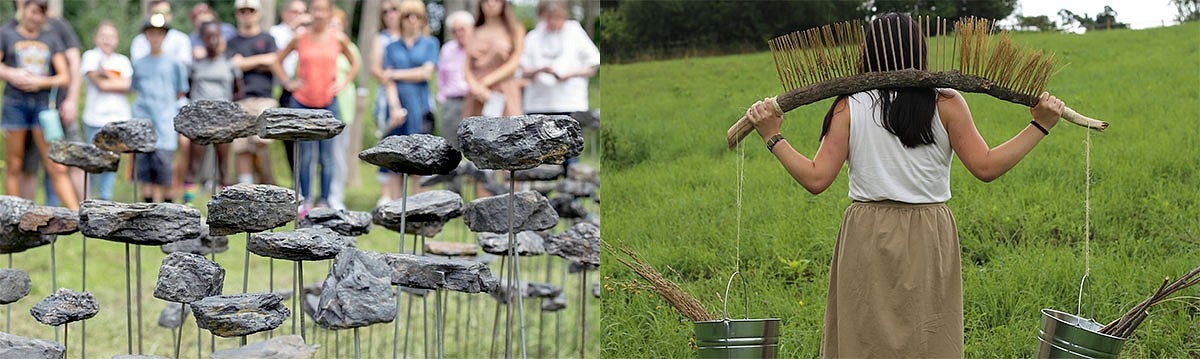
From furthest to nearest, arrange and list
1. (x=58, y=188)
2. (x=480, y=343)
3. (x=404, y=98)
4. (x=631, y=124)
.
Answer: (x=404, y=98) < (x=58, y=188) < (x=480, y=343) < (x=631, y=124)

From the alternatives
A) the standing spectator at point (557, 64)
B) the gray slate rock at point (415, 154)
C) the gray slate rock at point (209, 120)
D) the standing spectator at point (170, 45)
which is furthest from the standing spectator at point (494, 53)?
the gray slate rock at point (415, 154)

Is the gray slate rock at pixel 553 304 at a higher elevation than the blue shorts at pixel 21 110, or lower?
lower

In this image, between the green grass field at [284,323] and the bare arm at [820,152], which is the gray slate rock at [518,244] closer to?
the green grass field at [284,323]

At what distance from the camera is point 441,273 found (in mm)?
3586

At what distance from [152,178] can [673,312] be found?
222 inches

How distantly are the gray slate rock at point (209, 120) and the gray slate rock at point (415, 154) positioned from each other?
626 mm

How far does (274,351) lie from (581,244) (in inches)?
69.0

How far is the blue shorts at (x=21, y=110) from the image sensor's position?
8.05 metres

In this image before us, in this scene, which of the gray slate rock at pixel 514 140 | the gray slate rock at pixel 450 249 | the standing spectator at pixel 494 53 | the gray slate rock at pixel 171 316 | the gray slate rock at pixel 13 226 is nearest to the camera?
the gray slate rock at pixel 514 140

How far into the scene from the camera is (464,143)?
142 inches

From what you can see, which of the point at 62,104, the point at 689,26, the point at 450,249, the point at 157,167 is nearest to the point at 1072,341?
the point at 689,26

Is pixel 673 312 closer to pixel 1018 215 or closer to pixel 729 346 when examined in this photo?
pixel 729 346

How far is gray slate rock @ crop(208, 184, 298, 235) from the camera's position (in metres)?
3.62

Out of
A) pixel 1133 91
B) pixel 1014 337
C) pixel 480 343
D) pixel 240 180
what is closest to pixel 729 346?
pixel 1014 337
